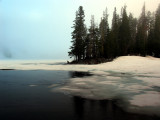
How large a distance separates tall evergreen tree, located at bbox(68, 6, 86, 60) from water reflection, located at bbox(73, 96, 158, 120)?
41948 millimetres

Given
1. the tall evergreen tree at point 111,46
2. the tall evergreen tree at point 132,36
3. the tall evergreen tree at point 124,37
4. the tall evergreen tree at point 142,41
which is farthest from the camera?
the tall evergreen tree at point 132,36

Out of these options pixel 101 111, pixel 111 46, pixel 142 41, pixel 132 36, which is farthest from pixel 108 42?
pixel 101 111

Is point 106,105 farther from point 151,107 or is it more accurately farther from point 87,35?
point 87,35

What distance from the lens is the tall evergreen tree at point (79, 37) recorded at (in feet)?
161

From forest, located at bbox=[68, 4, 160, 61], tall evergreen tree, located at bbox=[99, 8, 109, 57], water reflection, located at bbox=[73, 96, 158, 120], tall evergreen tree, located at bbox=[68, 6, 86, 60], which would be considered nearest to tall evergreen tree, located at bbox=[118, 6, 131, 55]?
forest, located at bbox=[68, 4, 160, 61]

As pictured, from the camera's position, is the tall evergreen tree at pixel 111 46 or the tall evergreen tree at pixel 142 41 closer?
the tall evergreen tree at pixel 111 46

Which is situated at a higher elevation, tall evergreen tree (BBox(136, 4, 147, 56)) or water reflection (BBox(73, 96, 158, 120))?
tall evergreen tree (BBox(136, 4, 147, 56))

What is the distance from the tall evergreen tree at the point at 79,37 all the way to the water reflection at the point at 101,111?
138 feet

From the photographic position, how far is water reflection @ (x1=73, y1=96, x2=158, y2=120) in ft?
17.0

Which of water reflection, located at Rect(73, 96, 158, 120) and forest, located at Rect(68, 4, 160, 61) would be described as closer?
water reflection, located at Rect(73, 96, 158, 120)

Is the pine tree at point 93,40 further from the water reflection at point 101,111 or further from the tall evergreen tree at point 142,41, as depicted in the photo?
the water reflection at point 101,111

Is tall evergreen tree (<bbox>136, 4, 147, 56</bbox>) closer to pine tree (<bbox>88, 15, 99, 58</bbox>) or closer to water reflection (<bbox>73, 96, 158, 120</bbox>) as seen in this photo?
pine tree (<bbox>88, 15, 99, 58</bbox>)

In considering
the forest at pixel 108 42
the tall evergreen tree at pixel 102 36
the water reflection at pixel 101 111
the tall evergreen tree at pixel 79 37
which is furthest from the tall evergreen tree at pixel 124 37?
the water reflection at pixel 101 111

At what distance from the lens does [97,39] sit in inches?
1998
